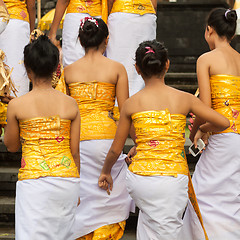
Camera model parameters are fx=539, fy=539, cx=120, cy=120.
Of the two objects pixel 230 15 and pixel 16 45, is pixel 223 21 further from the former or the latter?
pixel 16 45

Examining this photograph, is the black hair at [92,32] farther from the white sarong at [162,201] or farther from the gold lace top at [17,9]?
the gold lace top at [17,9]

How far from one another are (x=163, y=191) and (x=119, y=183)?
2.34ft

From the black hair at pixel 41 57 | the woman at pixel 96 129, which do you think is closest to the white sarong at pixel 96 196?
the woman at pixel 96 129

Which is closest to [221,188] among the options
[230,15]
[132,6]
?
[230,15]

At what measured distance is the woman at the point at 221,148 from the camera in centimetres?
380

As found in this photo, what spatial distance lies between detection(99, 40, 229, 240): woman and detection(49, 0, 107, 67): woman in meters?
1.60

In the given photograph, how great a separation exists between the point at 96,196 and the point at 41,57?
1154mm

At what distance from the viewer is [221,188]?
12.6ft

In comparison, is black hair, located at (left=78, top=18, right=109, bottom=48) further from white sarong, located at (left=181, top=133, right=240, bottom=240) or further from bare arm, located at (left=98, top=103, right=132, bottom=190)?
white sarong, located at (left=181, top=133, right=240, bottom=240)

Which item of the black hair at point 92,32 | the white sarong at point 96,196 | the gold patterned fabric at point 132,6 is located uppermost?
the gold patterned fabric at point 132,6

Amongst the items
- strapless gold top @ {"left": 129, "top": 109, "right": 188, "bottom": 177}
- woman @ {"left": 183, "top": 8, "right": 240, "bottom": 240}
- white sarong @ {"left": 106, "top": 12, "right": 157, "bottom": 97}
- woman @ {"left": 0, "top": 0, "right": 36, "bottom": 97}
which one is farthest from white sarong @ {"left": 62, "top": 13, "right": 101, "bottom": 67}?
strapless gold top @ {"left": 129, "top": 109, "right": 188, "bottom": 177}

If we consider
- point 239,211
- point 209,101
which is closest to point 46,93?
point 209,101

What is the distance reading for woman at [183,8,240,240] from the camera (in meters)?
3.80

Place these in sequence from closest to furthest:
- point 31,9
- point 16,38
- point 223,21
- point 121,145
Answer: point 121,145 → point 223,21 → point 16,38 → point 31,9
